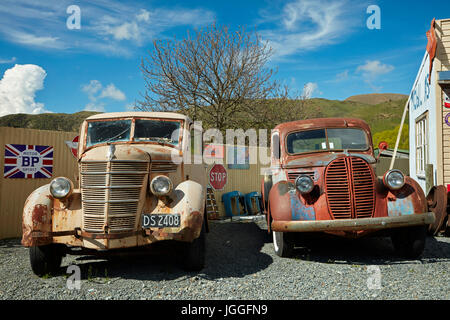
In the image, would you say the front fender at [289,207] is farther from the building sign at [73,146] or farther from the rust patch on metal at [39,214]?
the building sign at [73,146]

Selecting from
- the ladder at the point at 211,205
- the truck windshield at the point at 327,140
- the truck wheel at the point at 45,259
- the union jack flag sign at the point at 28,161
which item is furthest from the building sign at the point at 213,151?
the truck wheel at the point at 45,259

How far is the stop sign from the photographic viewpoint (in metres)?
10.4

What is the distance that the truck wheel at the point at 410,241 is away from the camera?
190 inches

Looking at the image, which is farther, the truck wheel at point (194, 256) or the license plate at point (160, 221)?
the truck wheel at point (194, 256)

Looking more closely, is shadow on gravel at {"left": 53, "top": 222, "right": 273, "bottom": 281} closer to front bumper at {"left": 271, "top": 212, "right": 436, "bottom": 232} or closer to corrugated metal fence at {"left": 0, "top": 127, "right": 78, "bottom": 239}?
front bumper at {"left": 271, "top": 212, "right": 436, "bottom": 232}

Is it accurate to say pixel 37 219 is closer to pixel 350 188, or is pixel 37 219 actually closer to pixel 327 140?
pixel 350 188

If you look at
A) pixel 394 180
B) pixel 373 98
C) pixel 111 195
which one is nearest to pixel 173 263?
pixel 111 195

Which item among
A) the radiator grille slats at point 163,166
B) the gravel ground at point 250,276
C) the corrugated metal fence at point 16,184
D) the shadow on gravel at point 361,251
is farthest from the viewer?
the corrugated metal fence at point 16,184

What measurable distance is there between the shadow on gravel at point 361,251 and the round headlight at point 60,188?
11.2ft

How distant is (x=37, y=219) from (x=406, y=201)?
480cm

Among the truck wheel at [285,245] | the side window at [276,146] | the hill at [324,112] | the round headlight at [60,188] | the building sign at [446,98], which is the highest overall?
the hill at [324,112]

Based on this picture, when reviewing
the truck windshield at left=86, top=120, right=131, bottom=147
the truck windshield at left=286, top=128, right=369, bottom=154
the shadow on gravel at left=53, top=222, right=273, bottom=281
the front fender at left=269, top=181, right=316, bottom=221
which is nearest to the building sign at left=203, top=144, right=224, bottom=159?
the shadow on gravel at left=53, top=222, right=273, bottom=281

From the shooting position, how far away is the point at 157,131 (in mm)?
5246

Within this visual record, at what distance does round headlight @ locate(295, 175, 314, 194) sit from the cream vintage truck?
143 cm
